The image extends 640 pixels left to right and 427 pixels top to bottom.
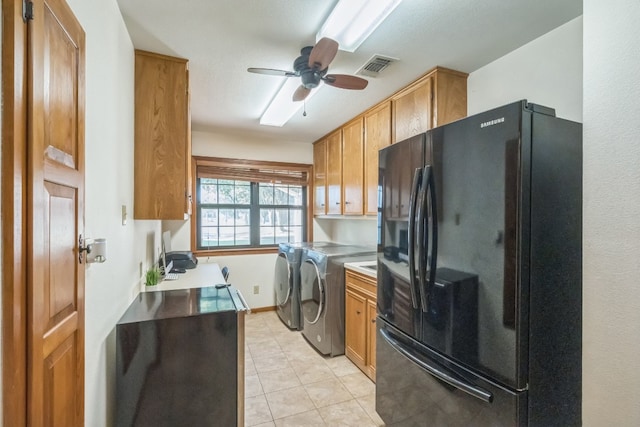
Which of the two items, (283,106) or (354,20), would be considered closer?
(354,20)

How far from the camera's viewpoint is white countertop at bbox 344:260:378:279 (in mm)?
2428

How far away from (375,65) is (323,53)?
62 cm

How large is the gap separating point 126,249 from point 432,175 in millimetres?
1745

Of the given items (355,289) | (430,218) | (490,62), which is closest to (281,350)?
(355,289)

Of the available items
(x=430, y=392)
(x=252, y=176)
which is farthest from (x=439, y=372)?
(x=252, y=176)

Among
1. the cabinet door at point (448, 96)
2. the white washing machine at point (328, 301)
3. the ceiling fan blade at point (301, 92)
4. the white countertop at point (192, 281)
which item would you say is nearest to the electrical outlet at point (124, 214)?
the white countertop at point (192, 281)

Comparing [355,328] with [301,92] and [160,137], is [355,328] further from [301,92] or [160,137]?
[160,137]

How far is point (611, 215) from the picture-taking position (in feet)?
3.15

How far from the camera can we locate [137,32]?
5.69 feet

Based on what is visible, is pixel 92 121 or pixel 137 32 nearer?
pixel 92 121

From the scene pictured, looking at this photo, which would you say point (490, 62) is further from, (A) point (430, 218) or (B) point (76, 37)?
(B) point (76, 37)

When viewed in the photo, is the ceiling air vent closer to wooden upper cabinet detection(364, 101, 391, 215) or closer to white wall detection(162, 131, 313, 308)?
wooden upper cabinet detection(364, 101, 391, 215)

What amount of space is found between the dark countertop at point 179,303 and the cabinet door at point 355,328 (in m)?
1.16

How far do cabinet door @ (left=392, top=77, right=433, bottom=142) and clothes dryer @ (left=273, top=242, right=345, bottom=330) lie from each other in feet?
5.53
